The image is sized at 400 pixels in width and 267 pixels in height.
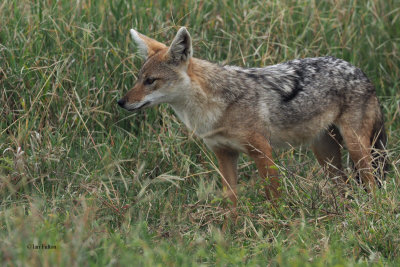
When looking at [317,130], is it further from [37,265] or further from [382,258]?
[37,265]

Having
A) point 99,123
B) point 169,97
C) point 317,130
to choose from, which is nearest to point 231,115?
point 169,97

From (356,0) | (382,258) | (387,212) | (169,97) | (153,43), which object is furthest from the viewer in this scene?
(356,0)

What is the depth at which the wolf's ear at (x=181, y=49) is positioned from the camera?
202 inches

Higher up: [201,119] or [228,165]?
[201,119]

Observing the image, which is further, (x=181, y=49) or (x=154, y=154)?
(x=154, y=154)

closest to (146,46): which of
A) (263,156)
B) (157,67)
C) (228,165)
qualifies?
(157,67)

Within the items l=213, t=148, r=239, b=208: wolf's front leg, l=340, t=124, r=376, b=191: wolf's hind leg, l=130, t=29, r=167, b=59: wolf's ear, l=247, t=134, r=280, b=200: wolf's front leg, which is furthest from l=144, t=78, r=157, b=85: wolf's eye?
l=340, t=124, r=376, b=191: wolf's hind leg

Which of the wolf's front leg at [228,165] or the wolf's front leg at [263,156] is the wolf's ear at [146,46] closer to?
the wolf's front leg at [228,165]

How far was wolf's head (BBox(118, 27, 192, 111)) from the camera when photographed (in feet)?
16.7

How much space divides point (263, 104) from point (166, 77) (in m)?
0.85

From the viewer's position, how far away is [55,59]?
601cm

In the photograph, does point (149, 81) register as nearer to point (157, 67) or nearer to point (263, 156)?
point (157, 67)

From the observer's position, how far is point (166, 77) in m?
5.16

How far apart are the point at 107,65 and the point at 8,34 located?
0.96 meters
